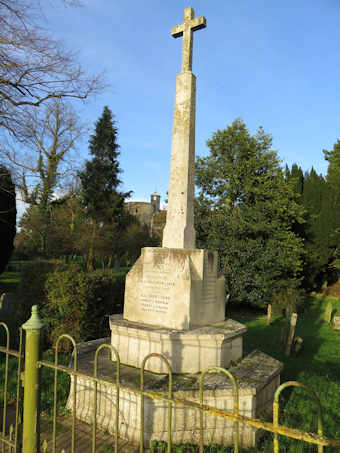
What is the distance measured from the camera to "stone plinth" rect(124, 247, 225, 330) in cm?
469

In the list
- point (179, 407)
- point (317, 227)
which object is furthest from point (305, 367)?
point (317, 227)

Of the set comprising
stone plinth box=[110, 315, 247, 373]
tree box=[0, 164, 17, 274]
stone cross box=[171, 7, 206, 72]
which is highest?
stone cross box=[171, 7, 206, 72]

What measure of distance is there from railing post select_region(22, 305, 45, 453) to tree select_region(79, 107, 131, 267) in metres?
27.7

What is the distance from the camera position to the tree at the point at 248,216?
50.8 feet

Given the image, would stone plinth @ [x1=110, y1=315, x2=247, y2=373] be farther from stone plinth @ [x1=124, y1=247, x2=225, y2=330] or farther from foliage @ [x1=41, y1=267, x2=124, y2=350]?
foliage @ [x1=41, y1=267, x2=124, y2=350]

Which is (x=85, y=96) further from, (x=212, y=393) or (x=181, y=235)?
(x=212, y=393)

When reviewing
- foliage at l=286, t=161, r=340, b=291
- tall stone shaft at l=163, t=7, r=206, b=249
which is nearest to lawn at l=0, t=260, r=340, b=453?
tall stone shaft at l=163, t=7, r=206, b=249

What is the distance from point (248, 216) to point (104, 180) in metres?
20.0

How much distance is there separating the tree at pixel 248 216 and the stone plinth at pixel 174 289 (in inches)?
410

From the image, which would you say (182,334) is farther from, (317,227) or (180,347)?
(317,227)

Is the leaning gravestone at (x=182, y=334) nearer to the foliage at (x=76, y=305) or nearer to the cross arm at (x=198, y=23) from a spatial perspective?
the cross arm at (x=198, y=23)

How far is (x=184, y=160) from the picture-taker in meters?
5.31

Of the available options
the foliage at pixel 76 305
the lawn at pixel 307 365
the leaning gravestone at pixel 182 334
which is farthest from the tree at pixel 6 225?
the leaning gravestone at pixel 182 334

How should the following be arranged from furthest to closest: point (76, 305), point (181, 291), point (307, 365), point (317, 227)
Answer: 1. point (317, 227)
2. point (307, 365)
3. point (76, 305)
4. point (181, 291)
